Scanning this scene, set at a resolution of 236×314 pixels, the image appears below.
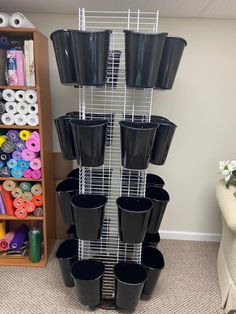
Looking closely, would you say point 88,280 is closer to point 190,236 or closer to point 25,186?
point 25,186

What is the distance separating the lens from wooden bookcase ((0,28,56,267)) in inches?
68.7

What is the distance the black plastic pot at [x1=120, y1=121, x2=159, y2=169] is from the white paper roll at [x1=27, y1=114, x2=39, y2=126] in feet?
2.53

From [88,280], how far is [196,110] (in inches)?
60.1

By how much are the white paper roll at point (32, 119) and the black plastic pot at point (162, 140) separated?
35.0 inches

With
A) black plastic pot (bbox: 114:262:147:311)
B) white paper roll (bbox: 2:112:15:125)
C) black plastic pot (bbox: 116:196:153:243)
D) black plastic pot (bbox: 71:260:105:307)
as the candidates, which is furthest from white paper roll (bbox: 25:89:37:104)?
black plastic pot (bbox: 114:262:147:311)

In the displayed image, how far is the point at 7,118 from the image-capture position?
1.84 m

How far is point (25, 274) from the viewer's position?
1931mm

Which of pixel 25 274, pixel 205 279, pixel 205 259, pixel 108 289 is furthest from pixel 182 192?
pixel 25 274

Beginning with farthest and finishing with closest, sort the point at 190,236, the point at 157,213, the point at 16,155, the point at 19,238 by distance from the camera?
the point at 190,236 → the point at 19,238 → the point at 16,155 → the point at 157,213

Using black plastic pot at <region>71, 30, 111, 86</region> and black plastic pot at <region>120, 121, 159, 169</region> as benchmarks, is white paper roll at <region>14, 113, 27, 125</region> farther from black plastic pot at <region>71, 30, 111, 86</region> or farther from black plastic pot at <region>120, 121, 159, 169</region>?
black plastic pot at <region>120, 121, 159, 169</region>

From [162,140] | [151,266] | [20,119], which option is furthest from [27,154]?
[151,266]

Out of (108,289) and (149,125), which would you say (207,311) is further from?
(149,125)

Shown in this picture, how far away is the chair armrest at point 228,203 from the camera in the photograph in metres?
1.51

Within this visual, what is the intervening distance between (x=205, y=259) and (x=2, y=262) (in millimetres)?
1637
